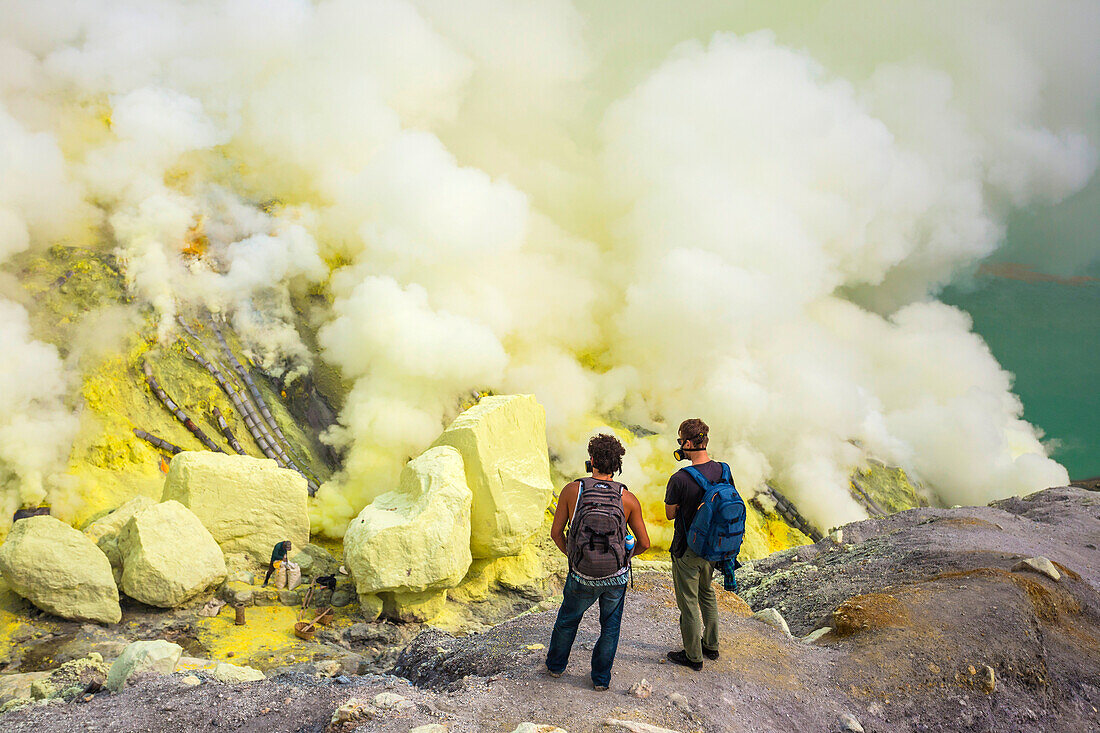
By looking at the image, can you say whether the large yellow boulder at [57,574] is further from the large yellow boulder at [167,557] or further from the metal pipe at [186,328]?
the metal pipe at [186,328]

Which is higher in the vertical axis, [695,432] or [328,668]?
[695,432]

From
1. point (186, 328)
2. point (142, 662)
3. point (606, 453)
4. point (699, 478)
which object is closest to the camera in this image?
point (606, 453)

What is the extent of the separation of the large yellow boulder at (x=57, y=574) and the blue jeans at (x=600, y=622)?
6.87m

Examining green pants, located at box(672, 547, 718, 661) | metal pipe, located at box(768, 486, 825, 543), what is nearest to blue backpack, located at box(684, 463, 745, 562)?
green pants, located at box(672, 547, 718, 661)

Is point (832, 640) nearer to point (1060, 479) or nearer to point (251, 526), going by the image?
point (251, 526)

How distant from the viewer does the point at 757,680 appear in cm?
397

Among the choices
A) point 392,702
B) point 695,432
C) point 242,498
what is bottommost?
point 392,702

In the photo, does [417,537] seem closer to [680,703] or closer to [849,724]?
[680,703]

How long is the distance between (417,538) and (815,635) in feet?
18.2

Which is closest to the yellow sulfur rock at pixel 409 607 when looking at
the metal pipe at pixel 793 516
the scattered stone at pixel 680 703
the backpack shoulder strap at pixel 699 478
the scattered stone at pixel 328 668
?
the scattered stone at pixel 328 668

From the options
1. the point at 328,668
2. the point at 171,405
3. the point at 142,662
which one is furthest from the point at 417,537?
the point at 171,405

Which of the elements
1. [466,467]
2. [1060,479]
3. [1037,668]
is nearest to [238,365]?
[466,467]

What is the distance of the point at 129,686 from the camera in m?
4.54

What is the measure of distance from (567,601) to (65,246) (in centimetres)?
1369
